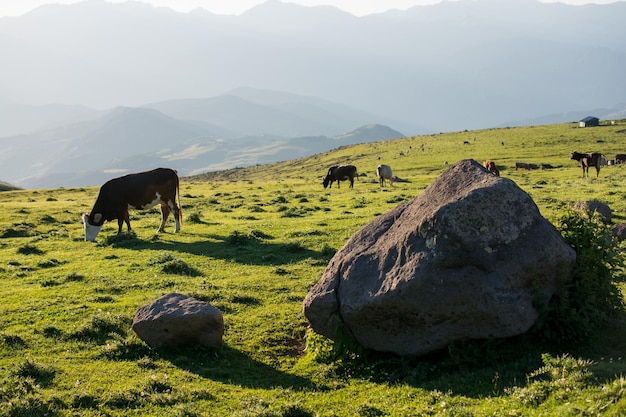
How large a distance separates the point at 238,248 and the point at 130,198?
7.62 m

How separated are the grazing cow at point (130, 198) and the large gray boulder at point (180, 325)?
15669mm

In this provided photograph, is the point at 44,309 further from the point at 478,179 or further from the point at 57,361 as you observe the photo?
the point at 478,179

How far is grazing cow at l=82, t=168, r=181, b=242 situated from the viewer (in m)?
25.9

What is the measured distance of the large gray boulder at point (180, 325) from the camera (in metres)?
11.5

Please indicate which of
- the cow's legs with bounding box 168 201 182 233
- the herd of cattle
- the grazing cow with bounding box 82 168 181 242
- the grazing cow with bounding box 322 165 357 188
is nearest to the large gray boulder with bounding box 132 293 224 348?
the herd of cattle

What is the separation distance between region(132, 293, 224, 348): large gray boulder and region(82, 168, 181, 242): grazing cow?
15.7 metres

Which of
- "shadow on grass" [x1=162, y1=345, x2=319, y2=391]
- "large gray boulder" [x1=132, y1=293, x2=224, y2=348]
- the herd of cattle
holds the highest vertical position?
the herd of cattle

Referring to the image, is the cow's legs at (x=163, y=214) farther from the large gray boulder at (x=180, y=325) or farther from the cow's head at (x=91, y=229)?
the large gray boulder at (x=180, y=325)

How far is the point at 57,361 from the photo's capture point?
1139 cm

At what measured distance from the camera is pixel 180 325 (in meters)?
11.4

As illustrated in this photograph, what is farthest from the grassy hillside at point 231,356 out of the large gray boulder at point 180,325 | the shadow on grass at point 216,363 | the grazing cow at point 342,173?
the grazing cow at point 342,173

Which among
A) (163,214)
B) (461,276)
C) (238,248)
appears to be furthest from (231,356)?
(163,214)

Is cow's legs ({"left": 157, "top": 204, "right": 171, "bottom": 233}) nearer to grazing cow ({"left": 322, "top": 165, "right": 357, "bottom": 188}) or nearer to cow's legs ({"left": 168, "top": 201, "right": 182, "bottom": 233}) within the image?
cow's legs ({"left": 168, "top": 201, "right": 182, "bottom": 233})

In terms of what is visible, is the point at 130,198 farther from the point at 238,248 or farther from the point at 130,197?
the point at 238,248
